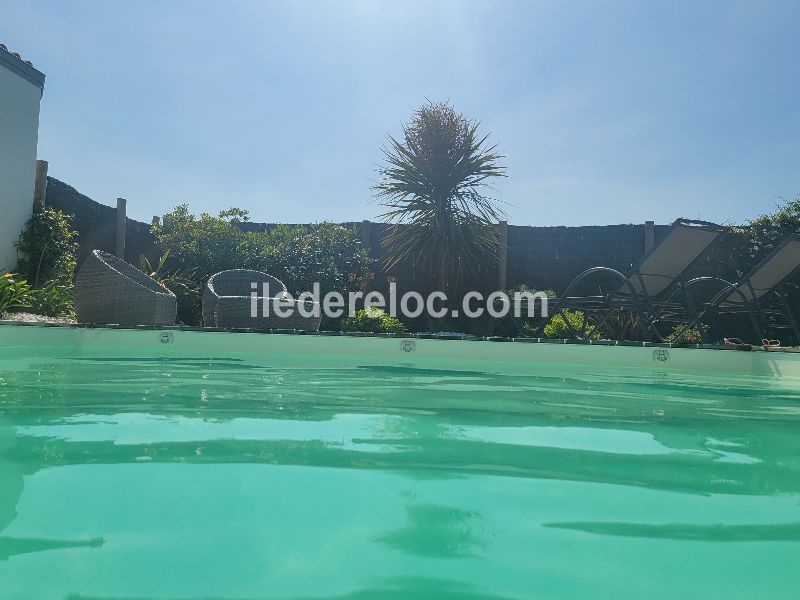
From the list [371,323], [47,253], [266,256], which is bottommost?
[371,323]

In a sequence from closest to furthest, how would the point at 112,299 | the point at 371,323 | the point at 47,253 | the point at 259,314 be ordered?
the point at 112,299, the point at 259,314, the point at 371,323, the point at 47,253

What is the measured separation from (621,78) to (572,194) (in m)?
2.42

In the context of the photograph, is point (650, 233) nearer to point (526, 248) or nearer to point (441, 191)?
point (526, 248)

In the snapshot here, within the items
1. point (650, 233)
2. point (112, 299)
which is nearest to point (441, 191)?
point (650, 233)

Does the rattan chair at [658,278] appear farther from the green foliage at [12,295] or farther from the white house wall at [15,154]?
the white house wall at [15,154]

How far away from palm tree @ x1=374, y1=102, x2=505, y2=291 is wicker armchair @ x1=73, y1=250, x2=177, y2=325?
427 cm

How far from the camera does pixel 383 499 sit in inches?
66.4

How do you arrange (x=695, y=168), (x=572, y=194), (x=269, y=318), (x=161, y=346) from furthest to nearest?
(x=572, y=194), (x=695, y=168), (x=269, y=318), (x=161, y=346)

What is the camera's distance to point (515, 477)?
6.23ft

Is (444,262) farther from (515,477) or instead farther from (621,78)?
(515,477)

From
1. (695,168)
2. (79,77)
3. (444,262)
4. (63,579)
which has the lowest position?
(63,579)

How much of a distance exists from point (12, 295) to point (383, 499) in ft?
24.6

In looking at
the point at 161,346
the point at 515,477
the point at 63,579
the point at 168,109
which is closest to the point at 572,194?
the point at 168,109

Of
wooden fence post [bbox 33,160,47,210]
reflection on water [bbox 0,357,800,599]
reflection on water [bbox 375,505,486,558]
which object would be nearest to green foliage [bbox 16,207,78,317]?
wooden fence post [bbox 33,160,47,210]
